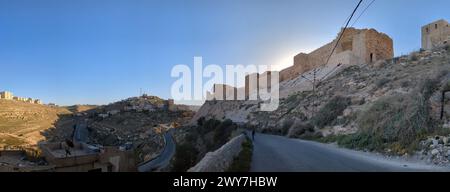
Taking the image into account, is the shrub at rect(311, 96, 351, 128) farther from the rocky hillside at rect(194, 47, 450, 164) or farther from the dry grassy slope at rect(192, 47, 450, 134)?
the dry grassy slope at rect(192, 47, 450, 134)

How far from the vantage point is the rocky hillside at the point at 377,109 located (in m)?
14.4

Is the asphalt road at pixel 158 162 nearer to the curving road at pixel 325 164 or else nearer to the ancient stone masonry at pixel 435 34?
the curving road at pixel 325 164

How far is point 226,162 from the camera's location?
356 inches

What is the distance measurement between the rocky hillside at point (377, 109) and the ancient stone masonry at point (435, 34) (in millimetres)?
7589

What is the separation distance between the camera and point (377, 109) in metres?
18.5

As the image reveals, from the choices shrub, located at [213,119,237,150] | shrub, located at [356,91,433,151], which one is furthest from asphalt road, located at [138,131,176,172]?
shrub, located at [356,91,433,151]

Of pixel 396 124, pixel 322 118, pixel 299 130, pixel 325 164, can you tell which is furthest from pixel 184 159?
pixel 325 164

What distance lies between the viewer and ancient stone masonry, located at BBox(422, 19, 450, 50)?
4622cm

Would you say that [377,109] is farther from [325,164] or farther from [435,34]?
[435,34]

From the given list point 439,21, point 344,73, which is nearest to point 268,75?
point 344,73

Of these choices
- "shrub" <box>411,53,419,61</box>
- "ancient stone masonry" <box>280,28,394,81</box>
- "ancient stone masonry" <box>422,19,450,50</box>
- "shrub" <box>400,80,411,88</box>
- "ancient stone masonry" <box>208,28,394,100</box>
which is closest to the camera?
"shrub" <box>400,80,411,88</box>

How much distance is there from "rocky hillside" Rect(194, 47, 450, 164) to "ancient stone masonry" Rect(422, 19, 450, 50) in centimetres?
759

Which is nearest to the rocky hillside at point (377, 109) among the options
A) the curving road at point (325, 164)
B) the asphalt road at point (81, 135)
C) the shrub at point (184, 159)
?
the curving road at point (325, 164)
